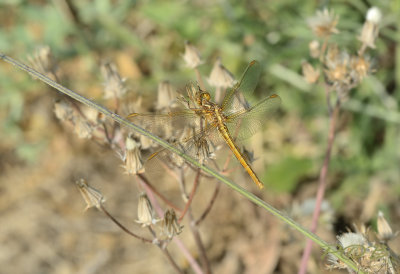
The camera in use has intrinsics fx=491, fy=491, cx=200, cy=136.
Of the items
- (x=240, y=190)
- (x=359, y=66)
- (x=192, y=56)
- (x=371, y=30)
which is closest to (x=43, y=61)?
(x=192, y=56)

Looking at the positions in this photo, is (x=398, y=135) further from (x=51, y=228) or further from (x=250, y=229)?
(x=51, y=228)

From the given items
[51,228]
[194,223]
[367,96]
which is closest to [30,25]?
[51,228]

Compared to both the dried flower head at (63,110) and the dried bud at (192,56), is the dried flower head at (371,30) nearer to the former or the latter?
the dried bud at (192,56)

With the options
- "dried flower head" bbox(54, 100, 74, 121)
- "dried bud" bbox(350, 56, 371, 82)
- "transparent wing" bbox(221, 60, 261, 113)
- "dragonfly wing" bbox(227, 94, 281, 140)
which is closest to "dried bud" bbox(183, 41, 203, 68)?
"transparent wing" bbox(221, 60, 261, 113)

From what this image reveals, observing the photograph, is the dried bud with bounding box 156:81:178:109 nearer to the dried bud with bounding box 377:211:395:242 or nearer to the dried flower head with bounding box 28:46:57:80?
the dried flower head with bounding box 28:46:57:80

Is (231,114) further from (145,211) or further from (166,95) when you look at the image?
(145,211)

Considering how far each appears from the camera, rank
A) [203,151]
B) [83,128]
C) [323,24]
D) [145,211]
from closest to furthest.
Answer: [145,211] < [203,151] < [83,128] < [323,24]

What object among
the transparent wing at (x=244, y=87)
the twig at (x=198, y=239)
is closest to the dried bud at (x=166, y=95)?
the transparent wing at (x=244, y=87)
